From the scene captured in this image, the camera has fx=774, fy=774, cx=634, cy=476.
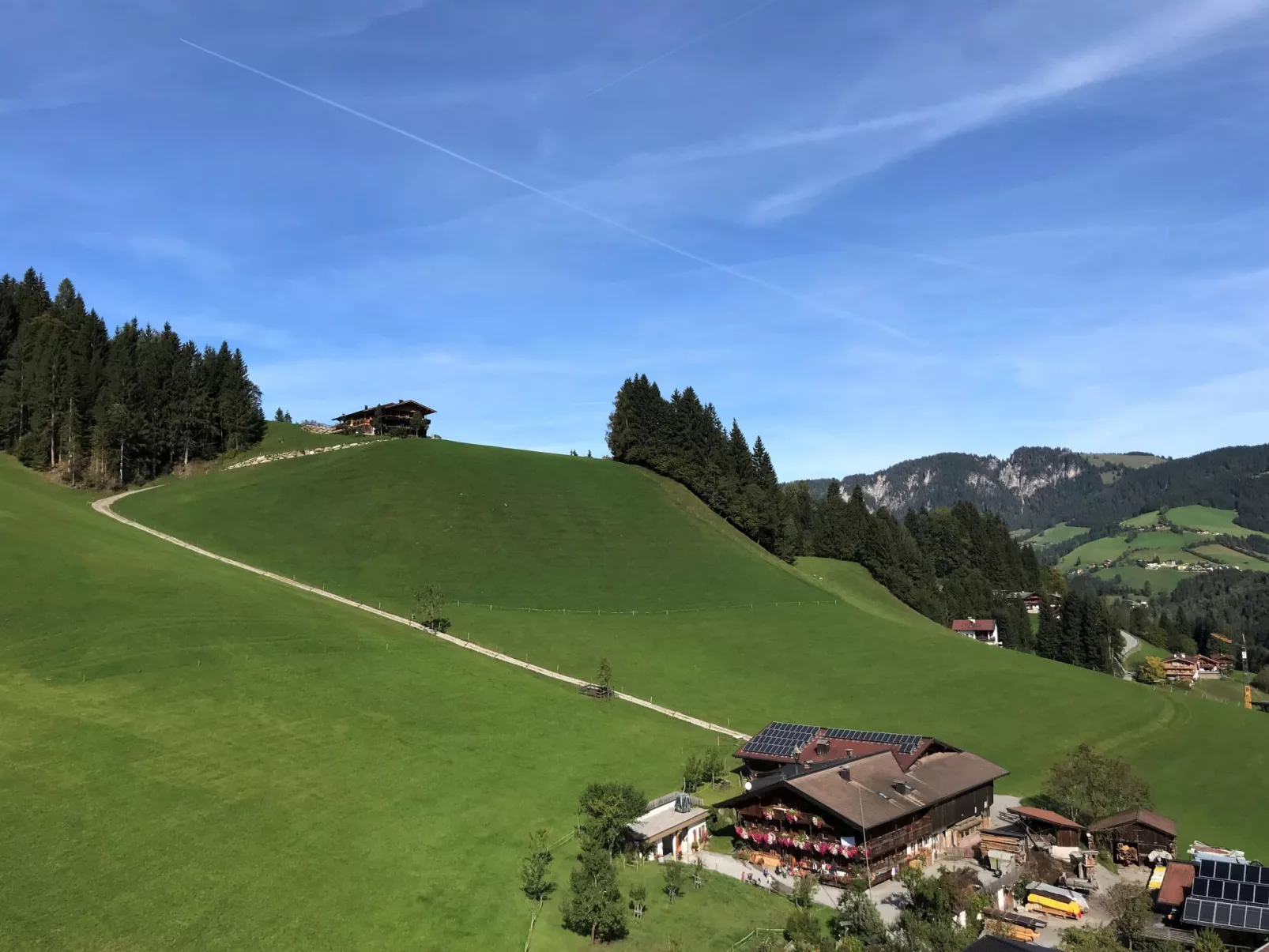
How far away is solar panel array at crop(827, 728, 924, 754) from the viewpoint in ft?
166

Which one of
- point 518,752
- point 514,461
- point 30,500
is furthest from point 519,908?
point 514,461

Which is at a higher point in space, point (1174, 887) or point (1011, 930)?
point (1174, 887)

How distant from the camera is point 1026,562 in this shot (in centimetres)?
18250

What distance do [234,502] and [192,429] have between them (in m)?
26.5

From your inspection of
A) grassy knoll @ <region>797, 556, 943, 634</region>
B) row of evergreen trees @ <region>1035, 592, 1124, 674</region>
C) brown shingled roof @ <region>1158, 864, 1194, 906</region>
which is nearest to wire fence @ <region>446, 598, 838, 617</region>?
grassy knoll @ <region>797, 556, 943, 634</region>

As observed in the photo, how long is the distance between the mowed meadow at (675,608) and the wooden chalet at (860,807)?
27.2ft

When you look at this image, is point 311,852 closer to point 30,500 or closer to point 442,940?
point 442,940

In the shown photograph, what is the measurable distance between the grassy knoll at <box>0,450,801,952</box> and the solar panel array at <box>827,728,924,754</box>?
385 inches

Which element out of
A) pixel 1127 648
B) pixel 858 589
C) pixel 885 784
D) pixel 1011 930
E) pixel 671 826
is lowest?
pixel 1127 648

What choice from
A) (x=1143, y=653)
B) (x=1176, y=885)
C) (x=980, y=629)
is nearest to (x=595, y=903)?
(x=1176, y=885)

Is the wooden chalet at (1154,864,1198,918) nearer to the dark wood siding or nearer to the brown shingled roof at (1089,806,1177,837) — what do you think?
the brown shingled roof at (1089,806,1177,837)

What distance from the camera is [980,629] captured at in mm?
141125

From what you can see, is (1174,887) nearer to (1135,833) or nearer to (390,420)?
(1135,833)

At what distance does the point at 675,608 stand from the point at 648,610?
3.36m
